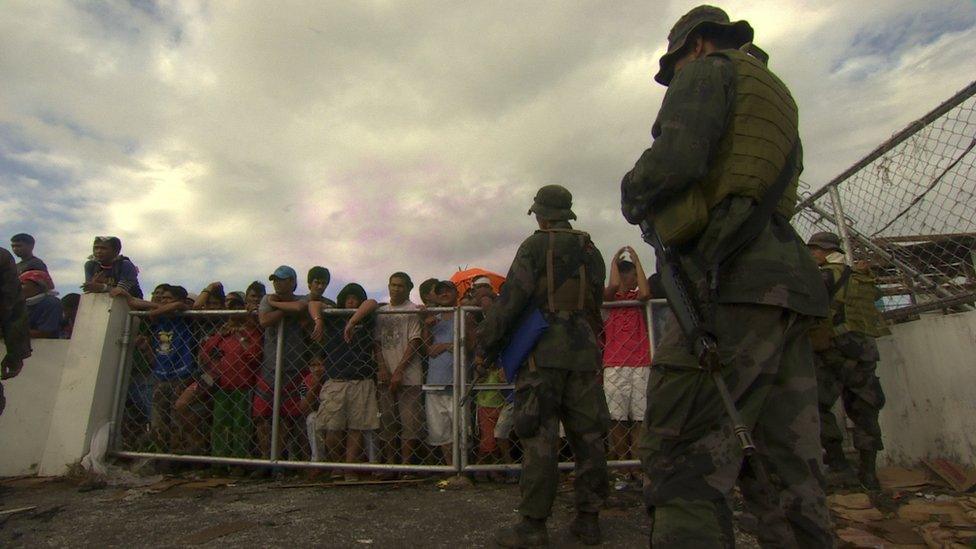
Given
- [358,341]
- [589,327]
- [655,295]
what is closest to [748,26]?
[589,327]

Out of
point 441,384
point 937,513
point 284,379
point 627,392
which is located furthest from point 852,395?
point 284,379

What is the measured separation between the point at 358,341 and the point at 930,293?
4575mm

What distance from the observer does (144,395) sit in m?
5.11

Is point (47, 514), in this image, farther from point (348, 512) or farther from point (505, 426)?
point (505, 426)

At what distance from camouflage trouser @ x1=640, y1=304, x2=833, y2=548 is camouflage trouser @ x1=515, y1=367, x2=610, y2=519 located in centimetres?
130

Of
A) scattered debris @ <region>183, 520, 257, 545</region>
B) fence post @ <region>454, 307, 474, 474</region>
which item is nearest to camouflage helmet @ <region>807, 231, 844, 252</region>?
fence post @ <region>454, 307, 474, 474</region>

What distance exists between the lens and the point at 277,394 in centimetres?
474

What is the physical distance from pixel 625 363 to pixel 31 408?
5.31m

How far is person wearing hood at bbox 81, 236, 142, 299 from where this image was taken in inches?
216

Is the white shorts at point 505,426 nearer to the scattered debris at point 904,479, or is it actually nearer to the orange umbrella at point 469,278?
the orange umbrella at point 469,278

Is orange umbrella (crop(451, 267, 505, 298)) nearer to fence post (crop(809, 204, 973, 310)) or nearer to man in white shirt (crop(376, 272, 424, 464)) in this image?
man in white shirt (crop(376, 272, 424, 464))

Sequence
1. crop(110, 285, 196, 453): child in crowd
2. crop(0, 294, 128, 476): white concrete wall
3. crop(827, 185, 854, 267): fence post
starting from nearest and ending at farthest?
crop(827, 185, 854, 267): fence post, crop(0, 294, 128, 476): white concrete wall, crop(110, 285, 196, 453): child in crowd

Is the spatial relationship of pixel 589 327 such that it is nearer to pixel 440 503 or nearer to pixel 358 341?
pixel 440 503

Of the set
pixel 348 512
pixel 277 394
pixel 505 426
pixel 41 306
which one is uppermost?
pixel 41 306
